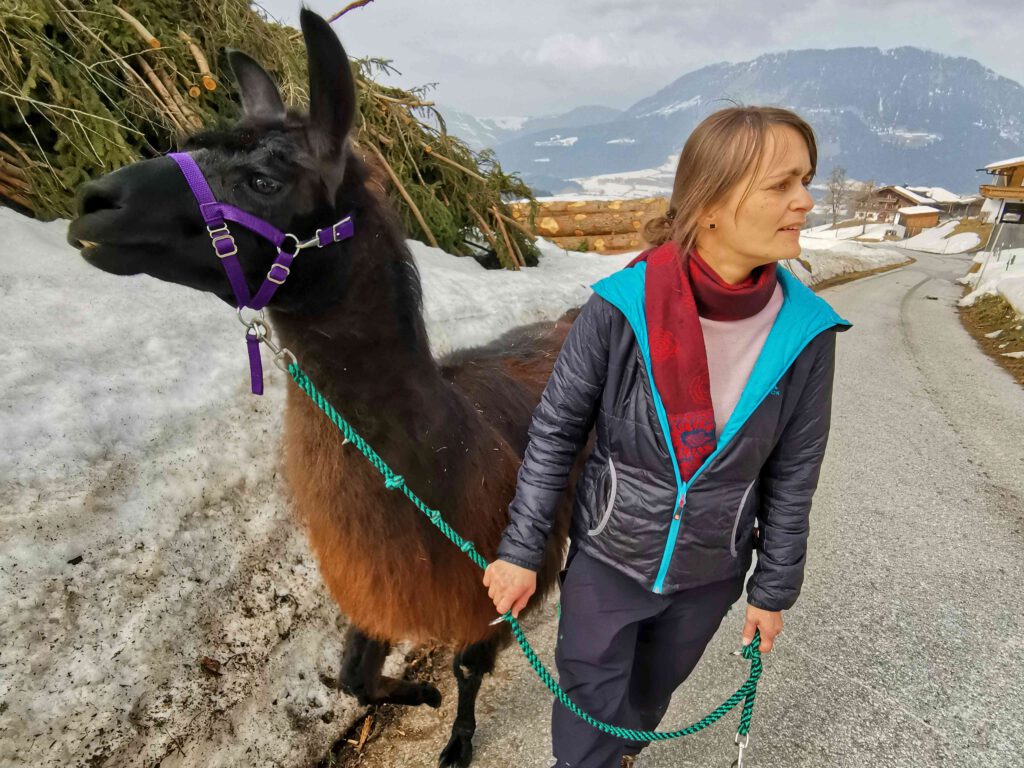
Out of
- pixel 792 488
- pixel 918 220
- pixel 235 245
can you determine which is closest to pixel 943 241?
pixel 918 220

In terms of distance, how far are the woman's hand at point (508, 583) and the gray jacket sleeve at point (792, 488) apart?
56 centimetres

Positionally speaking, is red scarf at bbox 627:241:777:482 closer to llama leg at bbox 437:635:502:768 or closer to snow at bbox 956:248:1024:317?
llama leg at bbox 437:635:502:768

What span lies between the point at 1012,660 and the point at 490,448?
268 cm

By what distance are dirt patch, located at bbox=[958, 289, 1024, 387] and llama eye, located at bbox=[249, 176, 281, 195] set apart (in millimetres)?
8404

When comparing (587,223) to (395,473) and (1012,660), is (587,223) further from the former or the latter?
(395,473)

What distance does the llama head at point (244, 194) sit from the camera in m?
1.13

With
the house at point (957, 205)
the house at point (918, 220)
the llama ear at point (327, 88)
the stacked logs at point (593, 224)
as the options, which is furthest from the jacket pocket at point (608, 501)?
the house at point (957, 205)

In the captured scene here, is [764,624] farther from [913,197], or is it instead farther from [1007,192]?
[913,197]

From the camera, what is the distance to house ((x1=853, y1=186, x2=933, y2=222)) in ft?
187

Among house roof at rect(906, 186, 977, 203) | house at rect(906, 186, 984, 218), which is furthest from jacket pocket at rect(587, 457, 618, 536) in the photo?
house roof at rect(906, 186, 977, 203)

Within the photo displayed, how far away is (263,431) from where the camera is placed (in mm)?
2408

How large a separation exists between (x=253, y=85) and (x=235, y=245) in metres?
0.65

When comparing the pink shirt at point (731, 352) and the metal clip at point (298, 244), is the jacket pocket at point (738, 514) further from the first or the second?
the metal clip at point (298, 244)

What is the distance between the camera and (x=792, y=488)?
1.37 m
